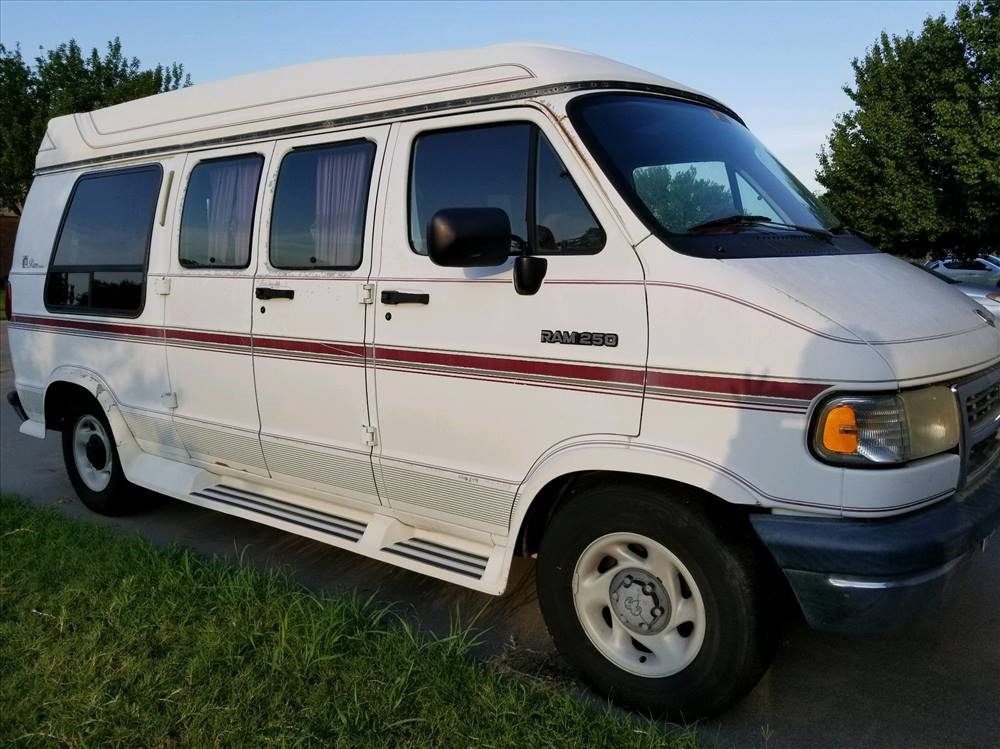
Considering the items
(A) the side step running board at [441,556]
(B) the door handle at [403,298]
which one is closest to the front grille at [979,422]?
(A) the side step running board at [441,556]

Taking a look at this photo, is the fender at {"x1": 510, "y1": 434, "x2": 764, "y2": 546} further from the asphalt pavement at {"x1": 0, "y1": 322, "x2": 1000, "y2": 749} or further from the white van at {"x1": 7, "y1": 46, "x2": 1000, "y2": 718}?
the asphalt pavement at {"x1": 0, "y1": 322, "x2": 1000, "y2": 749}

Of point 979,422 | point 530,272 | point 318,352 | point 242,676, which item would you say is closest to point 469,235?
point 530,272

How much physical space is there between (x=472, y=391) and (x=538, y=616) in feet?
4.31

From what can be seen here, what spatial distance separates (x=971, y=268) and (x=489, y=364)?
22.5 metres

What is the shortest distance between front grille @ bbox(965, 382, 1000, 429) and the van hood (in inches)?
5.0

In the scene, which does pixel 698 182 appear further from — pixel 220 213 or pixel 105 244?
pixel 105 244

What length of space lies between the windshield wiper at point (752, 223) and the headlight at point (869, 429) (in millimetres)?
929

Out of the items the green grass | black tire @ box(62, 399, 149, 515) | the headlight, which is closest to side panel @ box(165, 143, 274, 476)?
the green grass

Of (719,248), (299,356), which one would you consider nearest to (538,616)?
(299,356)

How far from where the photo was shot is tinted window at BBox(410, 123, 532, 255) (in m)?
3.47

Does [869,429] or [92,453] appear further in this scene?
[92,453]

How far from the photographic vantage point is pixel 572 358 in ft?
10.5

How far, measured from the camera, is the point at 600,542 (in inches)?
127

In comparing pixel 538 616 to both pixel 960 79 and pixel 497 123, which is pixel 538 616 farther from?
pixel 960 79
